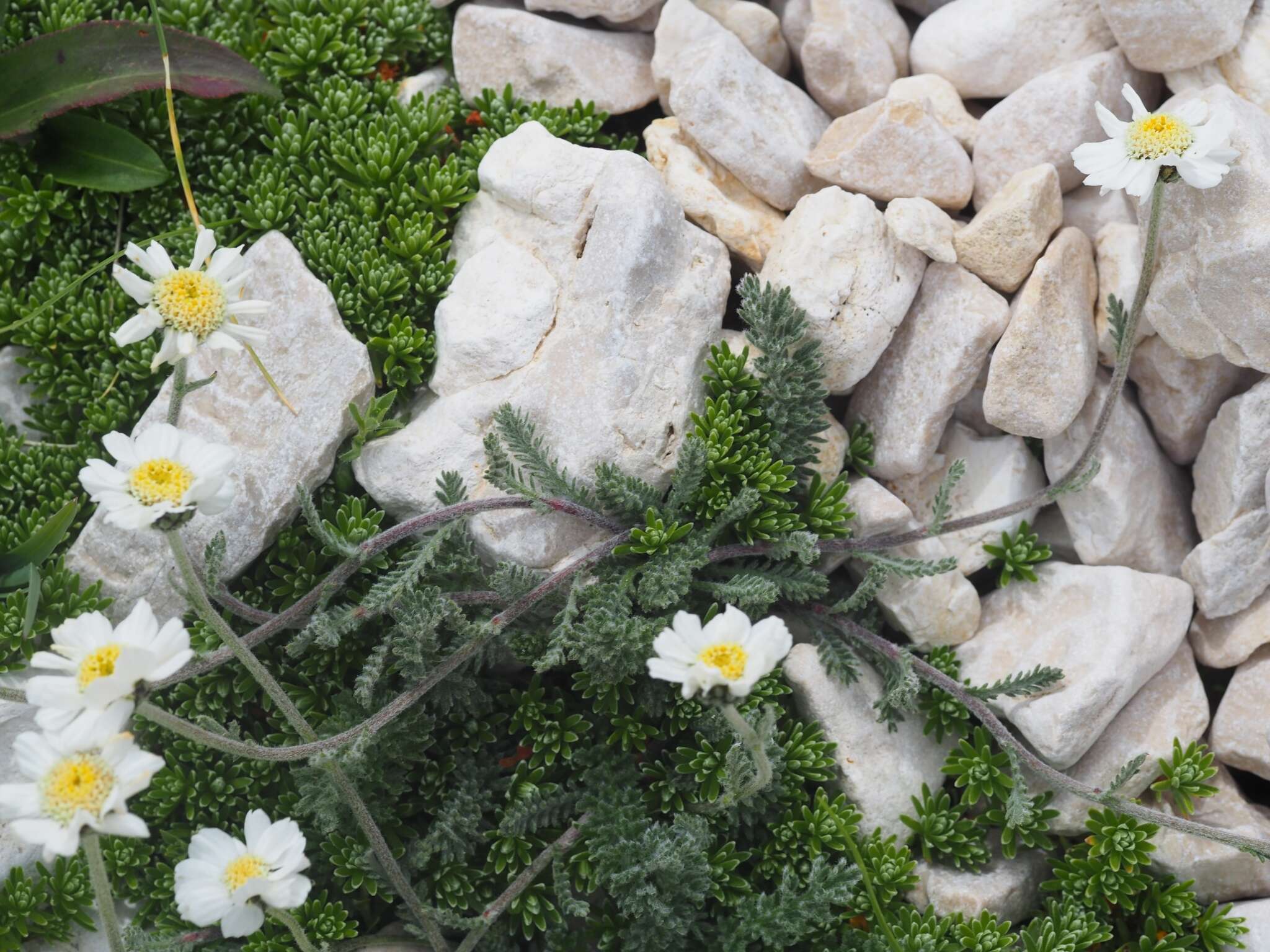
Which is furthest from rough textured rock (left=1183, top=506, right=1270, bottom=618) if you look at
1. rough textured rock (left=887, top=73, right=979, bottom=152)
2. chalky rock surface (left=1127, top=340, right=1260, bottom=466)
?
rough textured rock (left=887, top=73, right=979, bottom=152)

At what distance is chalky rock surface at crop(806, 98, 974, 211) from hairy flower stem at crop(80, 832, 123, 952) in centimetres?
326

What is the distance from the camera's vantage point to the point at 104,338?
4.16 m

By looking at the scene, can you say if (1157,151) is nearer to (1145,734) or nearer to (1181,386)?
(1181,386)

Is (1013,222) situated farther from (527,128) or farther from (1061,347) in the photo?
(527,128)

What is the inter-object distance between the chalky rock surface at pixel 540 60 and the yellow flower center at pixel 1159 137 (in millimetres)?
1975

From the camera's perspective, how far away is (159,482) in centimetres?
264

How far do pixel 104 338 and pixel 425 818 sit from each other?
7.03 ft

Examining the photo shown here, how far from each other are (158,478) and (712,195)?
94.5 inches

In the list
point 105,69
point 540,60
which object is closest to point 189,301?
point 105,69

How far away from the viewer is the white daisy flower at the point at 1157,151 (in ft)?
11.1

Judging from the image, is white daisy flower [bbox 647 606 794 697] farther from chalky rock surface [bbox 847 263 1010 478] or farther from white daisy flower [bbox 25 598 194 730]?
chalky rock surface [bbox 847 263 1010 478]

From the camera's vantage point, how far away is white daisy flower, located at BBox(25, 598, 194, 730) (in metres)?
2.45

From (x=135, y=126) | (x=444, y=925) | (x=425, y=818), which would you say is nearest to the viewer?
(x=444, y=925)

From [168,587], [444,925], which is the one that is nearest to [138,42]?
[168,587]
